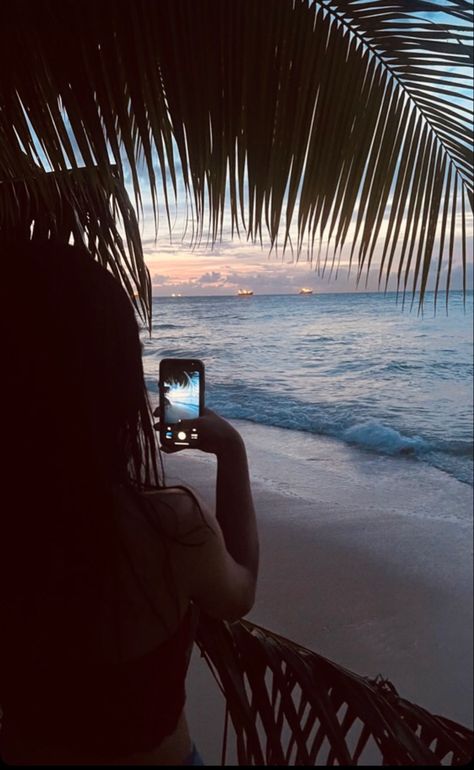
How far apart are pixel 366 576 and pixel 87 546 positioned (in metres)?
3.04

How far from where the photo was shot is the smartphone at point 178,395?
43.6 inches

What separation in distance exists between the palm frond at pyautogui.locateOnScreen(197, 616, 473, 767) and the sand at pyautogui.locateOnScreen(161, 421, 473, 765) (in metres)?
0.99

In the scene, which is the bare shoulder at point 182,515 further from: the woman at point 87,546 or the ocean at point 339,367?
the ocean at point 339,367

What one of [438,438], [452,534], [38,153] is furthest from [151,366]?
[38,153]

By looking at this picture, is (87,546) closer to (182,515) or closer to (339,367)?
(182,515)

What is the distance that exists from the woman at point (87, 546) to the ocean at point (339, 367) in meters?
2.11

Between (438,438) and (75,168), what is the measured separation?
7753 mm

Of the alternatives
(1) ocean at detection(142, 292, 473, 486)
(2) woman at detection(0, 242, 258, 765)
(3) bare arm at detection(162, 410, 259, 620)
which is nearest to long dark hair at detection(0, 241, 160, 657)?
(2) woman at detection(0, 242, 258, 765)

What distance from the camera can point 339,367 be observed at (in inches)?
540

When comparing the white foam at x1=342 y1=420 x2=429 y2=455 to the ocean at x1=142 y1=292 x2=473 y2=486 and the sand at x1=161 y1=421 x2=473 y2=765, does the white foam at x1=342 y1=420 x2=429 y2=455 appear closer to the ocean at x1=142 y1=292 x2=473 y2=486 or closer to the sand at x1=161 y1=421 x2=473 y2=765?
the ocean at x1=142 y1=292 x2=473 y2=486

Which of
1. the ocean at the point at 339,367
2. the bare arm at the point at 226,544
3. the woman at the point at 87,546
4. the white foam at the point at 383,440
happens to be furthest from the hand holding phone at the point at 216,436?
the white foam at the point at 383,440

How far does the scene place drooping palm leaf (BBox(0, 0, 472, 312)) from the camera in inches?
29.4

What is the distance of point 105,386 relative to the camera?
2.39 feet

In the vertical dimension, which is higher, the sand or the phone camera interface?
the phone camera interface
